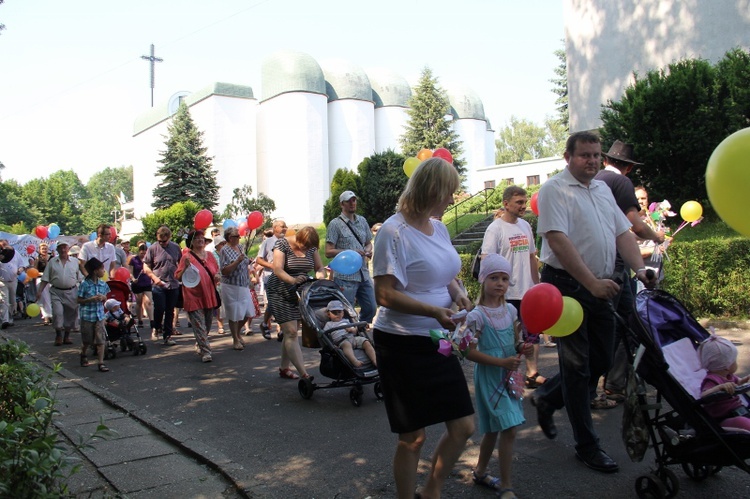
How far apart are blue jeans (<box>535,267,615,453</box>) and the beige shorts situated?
7198mm

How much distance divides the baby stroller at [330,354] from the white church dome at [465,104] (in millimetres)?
54156

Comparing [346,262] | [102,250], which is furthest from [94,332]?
[346,262]

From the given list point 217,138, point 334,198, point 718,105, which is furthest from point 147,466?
point 217,138

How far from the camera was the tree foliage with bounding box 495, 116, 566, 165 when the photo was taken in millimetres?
91438

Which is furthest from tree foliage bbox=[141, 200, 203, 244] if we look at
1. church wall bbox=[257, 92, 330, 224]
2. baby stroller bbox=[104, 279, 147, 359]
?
baby stroller bbox=[104, 279, 147, 359]

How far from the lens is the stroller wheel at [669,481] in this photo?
3742mm

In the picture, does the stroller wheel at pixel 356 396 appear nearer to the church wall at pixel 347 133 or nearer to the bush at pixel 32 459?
the bush at pixel 32 459

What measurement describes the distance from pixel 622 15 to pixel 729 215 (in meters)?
20.9

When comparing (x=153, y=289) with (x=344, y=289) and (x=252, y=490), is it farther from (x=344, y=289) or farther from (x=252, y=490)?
(x=252, y=490)

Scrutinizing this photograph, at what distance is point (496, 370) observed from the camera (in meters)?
4.09

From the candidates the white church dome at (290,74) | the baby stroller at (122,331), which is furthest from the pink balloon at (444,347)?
the white church dome at (290,74)

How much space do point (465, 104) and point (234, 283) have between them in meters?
53.1

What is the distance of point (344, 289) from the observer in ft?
26.5

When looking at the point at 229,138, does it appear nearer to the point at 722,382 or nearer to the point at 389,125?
the point at 389,125
